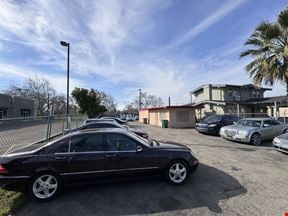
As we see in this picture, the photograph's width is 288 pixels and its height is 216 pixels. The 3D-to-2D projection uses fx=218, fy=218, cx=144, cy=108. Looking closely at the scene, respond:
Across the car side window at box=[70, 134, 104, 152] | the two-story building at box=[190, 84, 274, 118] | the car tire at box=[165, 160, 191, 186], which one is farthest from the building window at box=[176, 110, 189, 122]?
the car side window at box=[70, 134, 104, 152]

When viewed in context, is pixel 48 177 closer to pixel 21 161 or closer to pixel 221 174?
pixel 21 161

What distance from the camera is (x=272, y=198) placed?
460 centimetres

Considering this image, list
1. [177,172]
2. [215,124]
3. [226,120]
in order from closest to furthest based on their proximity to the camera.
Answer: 1. [177,172]
2. [215,124]
3. [226,120]

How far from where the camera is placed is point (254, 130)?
40.2 ft

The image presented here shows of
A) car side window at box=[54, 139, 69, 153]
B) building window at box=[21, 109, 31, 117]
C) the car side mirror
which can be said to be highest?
building window at box=[21, 109, 31, 117]

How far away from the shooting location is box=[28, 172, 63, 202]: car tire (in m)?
4.60

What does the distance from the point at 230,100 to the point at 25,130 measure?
2880 cm

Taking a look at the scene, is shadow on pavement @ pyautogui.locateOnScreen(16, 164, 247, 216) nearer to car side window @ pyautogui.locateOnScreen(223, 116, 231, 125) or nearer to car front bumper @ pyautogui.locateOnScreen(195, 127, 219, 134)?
car front bumper @ pyautogui.locateOnScreen(195, 127, 219, 134)

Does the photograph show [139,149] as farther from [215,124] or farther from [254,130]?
[215,124]

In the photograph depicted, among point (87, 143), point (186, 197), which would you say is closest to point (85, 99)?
point (87, 143)

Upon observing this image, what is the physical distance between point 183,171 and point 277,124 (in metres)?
10.8

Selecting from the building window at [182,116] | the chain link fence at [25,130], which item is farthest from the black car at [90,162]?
the building window at [182,116]

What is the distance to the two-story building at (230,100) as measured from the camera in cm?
3031

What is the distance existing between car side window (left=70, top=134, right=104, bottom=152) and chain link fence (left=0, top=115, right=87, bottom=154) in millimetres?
3123
